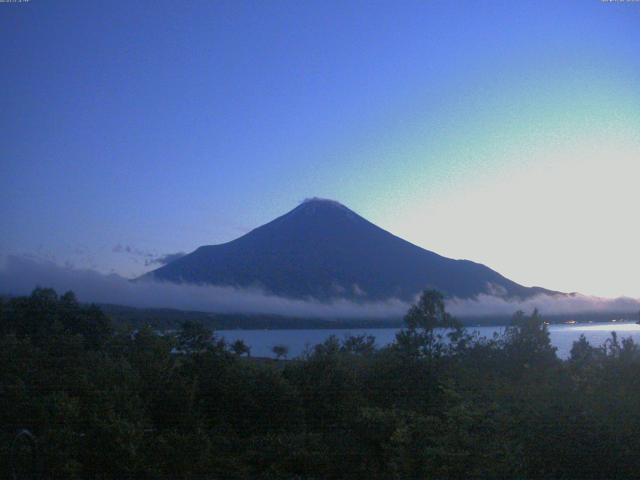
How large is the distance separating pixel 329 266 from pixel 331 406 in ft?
38.8

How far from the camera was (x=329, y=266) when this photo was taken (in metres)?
19.9

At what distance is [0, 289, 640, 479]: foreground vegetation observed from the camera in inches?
236

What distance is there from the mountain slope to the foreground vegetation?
6426 millimetres

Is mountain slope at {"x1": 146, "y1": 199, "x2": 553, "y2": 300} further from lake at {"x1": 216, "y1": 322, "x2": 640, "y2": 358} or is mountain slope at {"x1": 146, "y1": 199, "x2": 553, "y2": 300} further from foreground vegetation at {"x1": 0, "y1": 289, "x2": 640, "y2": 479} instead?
foreground vegetation at {"x1": 0, "y1": 289, "x2": 640, "y2": 479}

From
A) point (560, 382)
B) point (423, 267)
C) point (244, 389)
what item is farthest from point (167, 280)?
point (560, 382)

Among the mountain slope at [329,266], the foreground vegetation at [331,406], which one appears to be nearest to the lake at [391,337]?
the foreground vegetation at [331,406]

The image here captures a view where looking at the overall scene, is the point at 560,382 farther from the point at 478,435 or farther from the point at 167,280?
the point at 167,280

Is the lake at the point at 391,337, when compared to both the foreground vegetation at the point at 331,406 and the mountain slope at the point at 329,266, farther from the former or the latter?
the mountain slope at the point at 329,266

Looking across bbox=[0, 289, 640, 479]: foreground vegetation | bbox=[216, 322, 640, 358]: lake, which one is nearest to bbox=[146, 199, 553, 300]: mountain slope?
bbox=[216, 322, 640, 358]: lake

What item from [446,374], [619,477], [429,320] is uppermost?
[429,320]

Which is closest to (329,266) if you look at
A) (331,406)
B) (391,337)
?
(391,337)

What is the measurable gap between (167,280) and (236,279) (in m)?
2.10

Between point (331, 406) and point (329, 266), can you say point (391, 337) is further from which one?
point (329, 266)

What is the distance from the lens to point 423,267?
19.2 m
